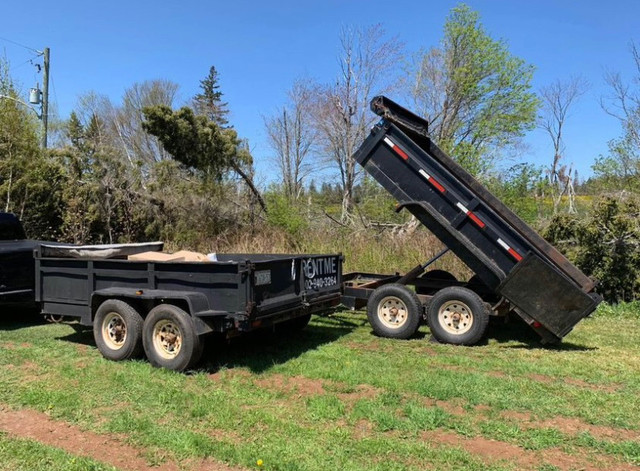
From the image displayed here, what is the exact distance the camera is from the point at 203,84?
171 feet

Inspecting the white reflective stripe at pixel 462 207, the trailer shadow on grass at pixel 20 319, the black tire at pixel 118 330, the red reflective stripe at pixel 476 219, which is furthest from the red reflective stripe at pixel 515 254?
the trailer shadow on grass at pixel 20 319

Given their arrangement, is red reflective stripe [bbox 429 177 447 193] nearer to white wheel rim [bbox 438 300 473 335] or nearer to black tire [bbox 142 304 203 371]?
white wheel rim [bbox 438 300 473 335]

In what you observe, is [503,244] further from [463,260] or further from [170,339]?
[170,339]

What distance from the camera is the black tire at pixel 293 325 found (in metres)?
7.93

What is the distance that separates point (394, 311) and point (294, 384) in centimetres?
282

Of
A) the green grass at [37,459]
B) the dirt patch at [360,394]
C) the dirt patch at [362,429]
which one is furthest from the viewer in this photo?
the dirt patch at [360,394]

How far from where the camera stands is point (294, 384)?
556cm

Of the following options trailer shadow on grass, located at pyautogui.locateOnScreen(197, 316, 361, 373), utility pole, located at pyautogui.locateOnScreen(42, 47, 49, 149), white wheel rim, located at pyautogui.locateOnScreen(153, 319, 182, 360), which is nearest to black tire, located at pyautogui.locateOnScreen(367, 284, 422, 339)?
trailer shadow on grass, located at pyautogui.locateOnScreen(197, 316, 361, 373)

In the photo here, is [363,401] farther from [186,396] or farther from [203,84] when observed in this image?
[203,84]

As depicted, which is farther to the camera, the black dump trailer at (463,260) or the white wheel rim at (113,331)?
the black dump trailer at (463,260)

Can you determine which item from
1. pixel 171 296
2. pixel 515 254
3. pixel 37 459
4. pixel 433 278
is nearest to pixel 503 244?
pixel 515 254

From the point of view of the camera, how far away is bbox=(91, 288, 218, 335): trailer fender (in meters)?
5.77

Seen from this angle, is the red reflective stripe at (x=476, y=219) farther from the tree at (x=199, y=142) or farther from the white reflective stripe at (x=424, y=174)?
the tree at (x=199, y=142)

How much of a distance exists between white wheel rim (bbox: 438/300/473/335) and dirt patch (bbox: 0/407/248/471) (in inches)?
179
